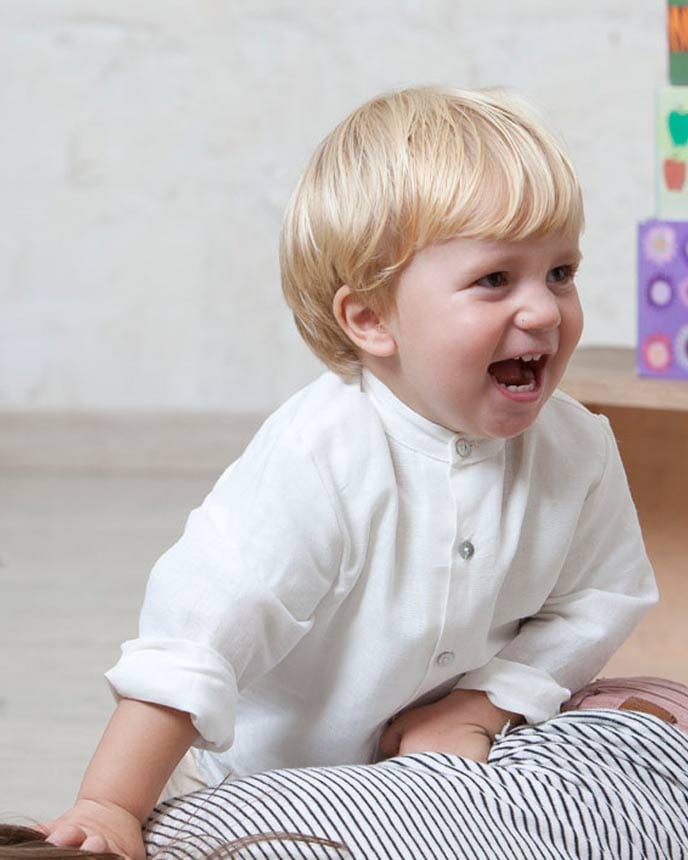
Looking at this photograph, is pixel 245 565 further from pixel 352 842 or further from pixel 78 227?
pixel 78 227

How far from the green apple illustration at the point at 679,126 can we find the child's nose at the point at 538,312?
2.14 feet

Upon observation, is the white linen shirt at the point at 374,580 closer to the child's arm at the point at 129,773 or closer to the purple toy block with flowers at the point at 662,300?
the child's arm at the point at 129,773

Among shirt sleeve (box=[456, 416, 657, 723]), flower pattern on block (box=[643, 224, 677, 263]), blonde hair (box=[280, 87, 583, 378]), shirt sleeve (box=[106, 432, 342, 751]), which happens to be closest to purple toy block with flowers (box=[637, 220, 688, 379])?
flower pattern on block (box=[643, 224, 677, 263])

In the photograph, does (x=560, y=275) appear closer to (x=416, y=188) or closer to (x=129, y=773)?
(x=416, y=188)

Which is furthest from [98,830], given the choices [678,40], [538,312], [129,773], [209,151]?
[209,151]

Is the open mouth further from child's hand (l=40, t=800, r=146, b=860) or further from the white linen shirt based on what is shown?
child's hand (l=40, t=800, r=146, b=860)

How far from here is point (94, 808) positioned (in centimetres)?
84

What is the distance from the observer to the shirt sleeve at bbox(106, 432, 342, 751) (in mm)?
882

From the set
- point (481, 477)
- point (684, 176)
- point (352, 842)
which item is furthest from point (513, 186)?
point (684, 176)

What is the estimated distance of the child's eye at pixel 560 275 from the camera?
0.93 m

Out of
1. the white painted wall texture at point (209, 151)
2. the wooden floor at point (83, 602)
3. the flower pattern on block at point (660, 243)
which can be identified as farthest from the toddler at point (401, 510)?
the white painted wall texture at point (209, 151)

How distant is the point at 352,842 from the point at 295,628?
0.47 feet

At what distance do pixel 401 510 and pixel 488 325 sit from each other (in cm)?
14

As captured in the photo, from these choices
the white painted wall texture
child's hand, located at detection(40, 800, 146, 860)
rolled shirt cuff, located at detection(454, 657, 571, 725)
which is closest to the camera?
child's hand, located at detection(40, 800, 146, 860)
